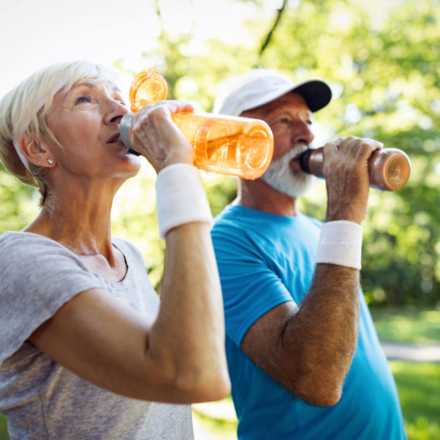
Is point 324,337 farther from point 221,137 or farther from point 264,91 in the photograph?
point 264,91

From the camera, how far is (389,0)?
25.9 ft

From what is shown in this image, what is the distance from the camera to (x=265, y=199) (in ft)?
8.07

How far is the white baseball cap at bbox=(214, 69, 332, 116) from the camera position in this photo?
8.16 ft

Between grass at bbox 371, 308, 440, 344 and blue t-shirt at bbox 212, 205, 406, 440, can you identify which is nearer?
blue t-shirt at bbox 212, 205, 406, 440

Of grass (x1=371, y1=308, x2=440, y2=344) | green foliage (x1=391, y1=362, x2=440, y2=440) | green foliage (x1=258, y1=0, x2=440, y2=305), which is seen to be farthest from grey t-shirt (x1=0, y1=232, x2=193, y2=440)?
grass (x1=371, y1=308, x2=440, y2=344)

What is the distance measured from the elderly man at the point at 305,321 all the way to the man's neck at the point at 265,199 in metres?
0.05

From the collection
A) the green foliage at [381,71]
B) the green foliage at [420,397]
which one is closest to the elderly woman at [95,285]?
the green foliage at [420,397]

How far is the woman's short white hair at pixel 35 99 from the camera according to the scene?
5.17ft

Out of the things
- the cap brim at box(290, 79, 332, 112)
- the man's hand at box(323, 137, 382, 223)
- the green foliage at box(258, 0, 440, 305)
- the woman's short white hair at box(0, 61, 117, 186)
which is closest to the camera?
the woman's short white hair at box(0, 61, 117, 186)

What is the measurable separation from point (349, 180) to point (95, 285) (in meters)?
1.02

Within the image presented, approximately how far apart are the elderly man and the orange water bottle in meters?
0.40

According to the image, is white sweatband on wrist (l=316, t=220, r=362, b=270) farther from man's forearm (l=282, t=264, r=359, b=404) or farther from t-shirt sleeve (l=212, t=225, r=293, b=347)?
t-shirt sleeve (l=212, t=225, r=293, b=347)

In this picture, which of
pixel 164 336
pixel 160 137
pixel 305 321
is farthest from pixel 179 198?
pixel 305 321

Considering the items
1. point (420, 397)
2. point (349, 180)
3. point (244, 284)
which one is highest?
point (349, 180)
